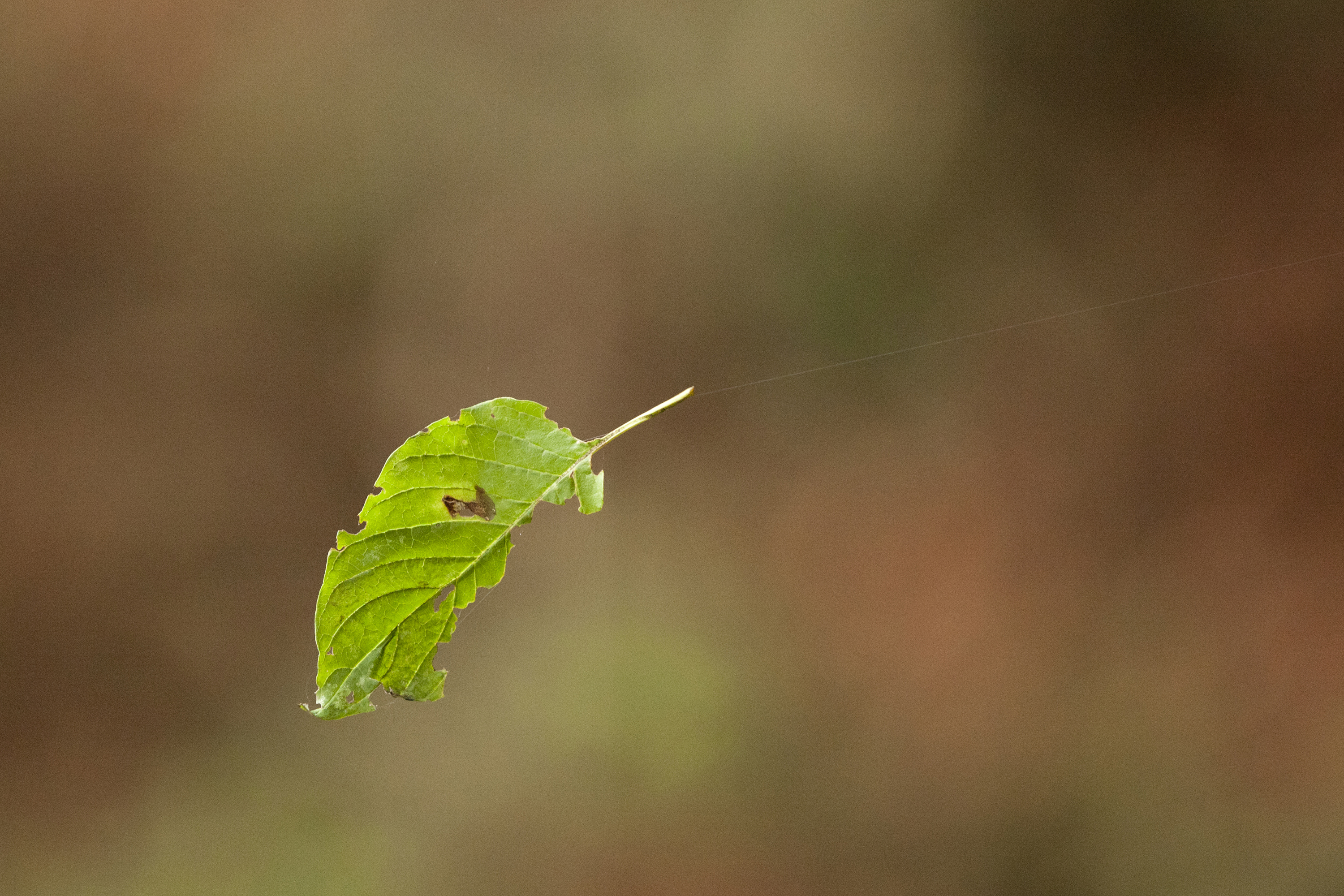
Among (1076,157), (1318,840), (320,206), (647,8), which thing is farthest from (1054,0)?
(1318,840)

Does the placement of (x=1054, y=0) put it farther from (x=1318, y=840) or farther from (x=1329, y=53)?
(x=1318, y=840)

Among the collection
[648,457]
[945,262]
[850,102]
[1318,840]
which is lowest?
[1318,840]

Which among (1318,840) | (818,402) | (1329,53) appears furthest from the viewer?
(818,402)

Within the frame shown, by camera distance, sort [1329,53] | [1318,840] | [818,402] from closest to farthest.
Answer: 1. [1318,840]
2. [1329,53]
3. [818,402]

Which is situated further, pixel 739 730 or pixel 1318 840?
pixel 739 730
